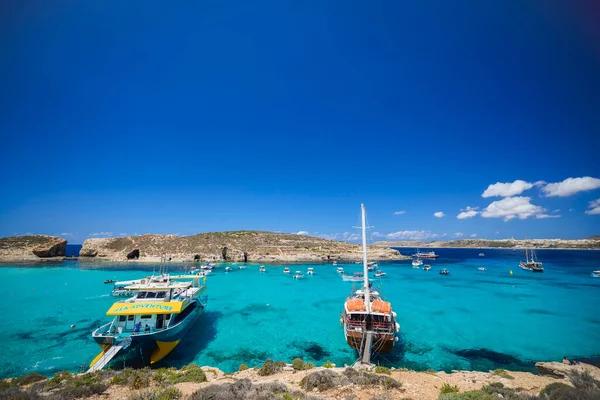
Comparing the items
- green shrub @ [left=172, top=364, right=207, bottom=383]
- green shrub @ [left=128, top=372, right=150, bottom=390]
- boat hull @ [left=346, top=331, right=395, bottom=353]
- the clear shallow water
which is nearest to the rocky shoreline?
the clear shallow water

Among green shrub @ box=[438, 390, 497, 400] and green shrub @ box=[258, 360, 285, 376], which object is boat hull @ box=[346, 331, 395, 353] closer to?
green shrub @ box=[258, 360, 285, 376]

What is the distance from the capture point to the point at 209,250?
3804 inches

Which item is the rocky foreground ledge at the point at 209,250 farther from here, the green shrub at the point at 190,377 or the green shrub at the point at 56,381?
the green shrub at the point at 190,377

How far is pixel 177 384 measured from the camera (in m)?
11.6

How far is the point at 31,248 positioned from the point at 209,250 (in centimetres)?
6254

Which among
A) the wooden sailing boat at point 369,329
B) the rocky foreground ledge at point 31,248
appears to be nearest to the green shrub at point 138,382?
the wooden sailing boat at point 369,329

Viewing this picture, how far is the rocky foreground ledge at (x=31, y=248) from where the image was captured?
87562 millimetres

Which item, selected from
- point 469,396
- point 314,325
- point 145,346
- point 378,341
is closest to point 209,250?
point 314,325

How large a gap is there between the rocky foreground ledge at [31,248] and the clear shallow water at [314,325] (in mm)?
54513

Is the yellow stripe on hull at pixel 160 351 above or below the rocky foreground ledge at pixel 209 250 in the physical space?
below

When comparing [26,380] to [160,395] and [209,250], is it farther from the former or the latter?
[209,250]

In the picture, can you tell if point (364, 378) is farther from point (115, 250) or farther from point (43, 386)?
point (115, 250)

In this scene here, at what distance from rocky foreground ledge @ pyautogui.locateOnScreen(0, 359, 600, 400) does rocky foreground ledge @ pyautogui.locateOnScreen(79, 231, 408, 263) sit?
8301cm

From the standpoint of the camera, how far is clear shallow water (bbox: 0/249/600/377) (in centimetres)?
1930
